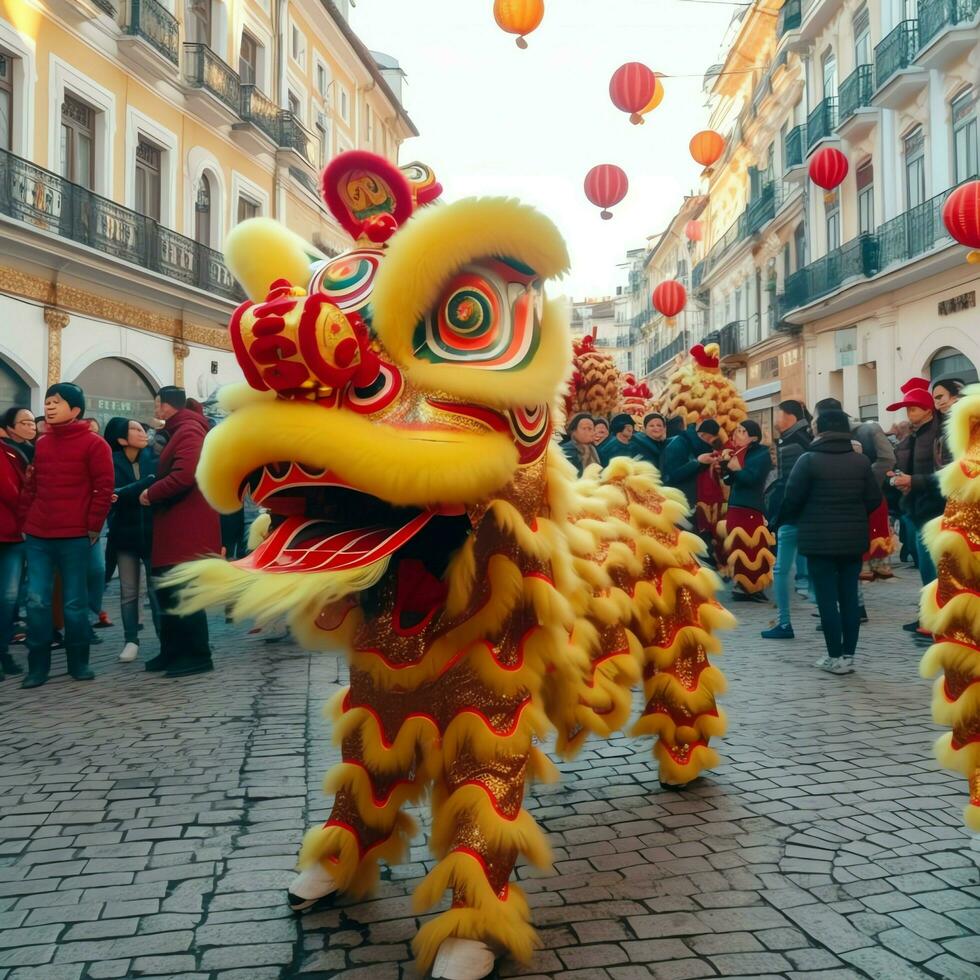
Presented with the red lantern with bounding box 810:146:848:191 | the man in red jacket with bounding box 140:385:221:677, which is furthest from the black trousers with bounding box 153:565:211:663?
the red lantern with bounding box 810:146:848:191

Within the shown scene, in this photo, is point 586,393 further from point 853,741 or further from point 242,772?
point 242,772

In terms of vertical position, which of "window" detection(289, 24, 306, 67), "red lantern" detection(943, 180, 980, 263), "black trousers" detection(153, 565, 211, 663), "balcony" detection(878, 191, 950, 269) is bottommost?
"black trousers" detection(153, 565, 211, 663)

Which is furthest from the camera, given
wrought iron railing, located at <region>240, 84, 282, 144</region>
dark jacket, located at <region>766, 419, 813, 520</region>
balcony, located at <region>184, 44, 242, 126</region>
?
wrought iron railing, located at <region>240, 84, 282, 144</region>

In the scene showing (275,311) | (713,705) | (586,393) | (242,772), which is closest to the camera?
(275,311)

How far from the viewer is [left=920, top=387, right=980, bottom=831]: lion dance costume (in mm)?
2963

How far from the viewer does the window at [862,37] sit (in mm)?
20969

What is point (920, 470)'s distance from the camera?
7.33 metres

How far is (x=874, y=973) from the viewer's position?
245cm

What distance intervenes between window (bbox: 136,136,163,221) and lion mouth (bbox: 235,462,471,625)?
16.7 meters

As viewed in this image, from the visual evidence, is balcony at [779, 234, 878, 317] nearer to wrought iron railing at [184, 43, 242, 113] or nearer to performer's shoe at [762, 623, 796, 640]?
wrought iron railing at [184, 43, 242, 113]

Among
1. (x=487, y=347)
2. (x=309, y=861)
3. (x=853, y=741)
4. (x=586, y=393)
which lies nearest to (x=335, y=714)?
(x=309, y=861)

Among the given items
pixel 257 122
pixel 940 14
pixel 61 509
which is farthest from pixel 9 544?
pixel 940 14

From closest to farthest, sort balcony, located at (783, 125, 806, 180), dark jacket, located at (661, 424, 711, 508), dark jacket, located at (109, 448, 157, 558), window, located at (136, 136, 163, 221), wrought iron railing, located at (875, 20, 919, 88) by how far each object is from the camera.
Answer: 1. dark jacket, located at (109, 448, 157, 558)
2. dark jacket, located at (661, 424, 711, 508)
3. window, located at (136, 136, 163, 221)
4. wrought iron railing, located at (875, 20, 919, 88)
5. balcony, located at (783, 125, 806, 180)

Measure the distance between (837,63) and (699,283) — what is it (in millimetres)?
18512
